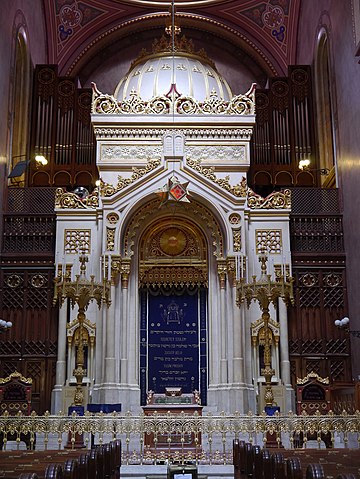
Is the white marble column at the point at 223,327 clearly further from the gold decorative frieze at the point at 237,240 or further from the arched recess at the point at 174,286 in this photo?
the gold decorative frieze at the point at 237,240

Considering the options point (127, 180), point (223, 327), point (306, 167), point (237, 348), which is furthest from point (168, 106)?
point (237, 348)

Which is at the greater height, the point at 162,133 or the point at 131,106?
the point at 131,106

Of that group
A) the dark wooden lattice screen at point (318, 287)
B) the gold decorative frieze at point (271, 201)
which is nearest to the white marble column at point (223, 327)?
the dark wooden lattice screen at point (318, 287)

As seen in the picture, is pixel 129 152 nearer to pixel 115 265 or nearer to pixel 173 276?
pixel 115 265

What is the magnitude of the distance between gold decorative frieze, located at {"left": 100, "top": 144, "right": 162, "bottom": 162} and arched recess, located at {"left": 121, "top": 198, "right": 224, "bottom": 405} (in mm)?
1814

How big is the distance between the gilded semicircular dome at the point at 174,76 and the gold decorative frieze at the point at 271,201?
388 cm

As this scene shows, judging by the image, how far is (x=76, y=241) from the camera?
17.8 m

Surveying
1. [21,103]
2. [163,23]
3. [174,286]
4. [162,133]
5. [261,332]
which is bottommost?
[261,332]

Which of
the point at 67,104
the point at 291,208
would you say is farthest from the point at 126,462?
the point at 67,104

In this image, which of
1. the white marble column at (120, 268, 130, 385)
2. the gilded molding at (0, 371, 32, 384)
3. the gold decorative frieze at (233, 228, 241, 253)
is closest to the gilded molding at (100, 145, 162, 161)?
the gold decorative frieze at (233, 228, 241, 253)

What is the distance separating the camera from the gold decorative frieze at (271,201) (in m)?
18.1

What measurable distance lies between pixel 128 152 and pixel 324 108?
6.93 m

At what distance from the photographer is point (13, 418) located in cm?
1169

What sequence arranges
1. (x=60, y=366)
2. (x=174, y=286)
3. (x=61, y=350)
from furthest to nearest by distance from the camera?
(x=174, y=286) < (x=61, y=350) < (x=60, y=366)
